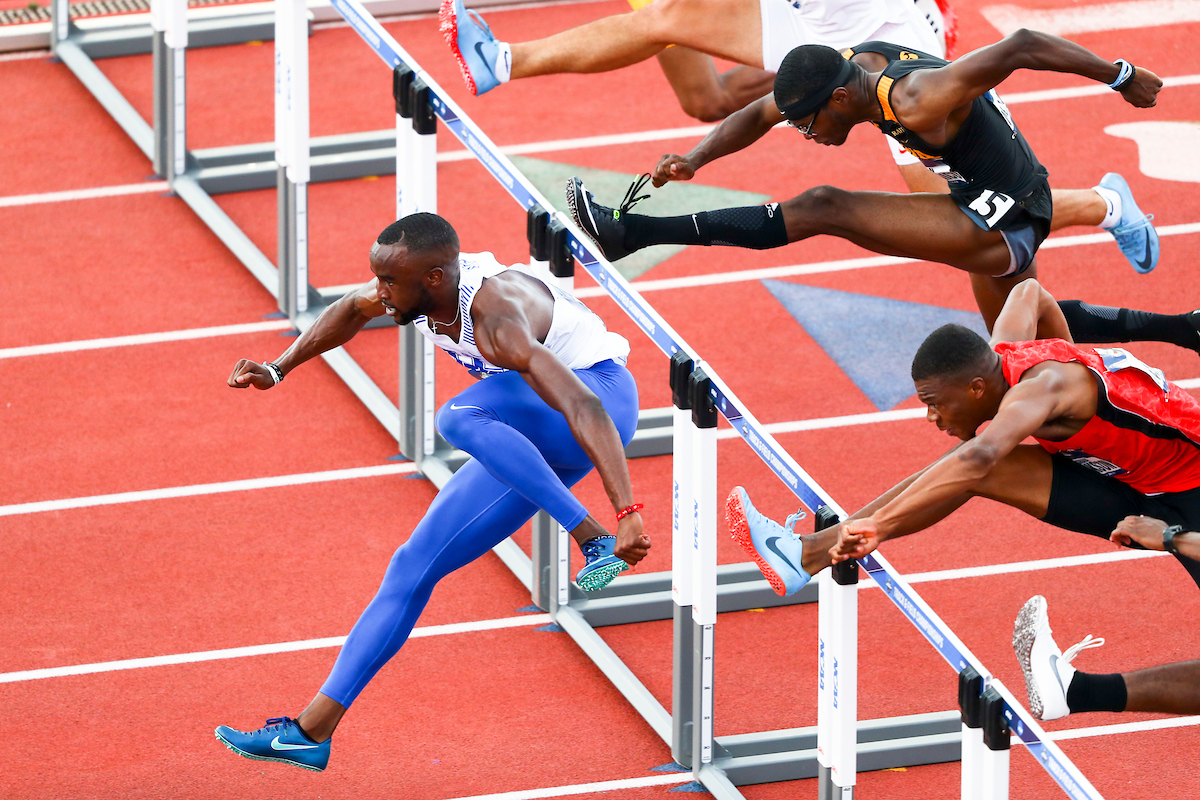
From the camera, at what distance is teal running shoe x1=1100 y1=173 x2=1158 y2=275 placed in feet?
24.6

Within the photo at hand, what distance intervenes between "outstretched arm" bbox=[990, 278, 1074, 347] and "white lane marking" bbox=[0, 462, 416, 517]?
3085 millimetres

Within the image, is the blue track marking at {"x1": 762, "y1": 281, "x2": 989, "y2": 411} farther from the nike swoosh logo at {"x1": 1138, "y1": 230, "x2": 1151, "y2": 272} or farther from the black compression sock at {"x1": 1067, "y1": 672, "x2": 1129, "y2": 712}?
the black compression sock at {"x1": 1067, "y1": 672, "x2": 1129, "y2": 712}

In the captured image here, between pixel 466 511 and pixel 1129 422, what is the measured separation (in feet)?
6.42

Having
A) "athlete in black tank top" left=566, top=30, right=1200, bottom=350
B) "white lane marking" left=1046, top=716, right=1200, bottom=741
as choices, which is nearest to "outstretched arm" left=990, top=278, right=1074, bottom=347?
"athlete in black tank top" left=566, top=30, right=1200, bottom=350

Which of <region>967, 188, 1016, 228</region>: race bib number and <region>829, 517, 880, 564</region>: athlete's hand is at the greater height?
<region>967, 188, 1016, 228</region>: race bib number

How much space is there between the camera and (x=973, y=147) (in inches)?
252

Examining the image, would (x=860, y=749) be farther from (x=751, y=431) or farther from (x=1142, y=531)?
(x=1142, y=531)

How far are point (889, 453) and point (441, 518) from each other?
9.49 ft

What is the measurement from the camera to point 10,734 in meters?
6.68

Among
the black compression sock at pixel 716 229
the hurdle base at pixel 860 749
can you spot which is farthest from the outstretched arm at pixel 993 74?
the hurdle base at pixel 860 749

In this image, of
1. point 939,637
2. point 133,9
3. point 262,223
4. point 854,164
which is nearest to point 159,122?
point 262,223

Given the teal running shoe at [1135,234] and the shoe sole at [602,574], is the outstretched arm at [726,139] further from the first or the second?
the shoe sole at [602,574]

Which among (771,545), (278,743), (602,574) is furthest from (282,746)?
(771,545)

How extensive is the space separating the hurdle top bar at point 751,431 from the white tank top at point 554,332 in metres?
0.12
